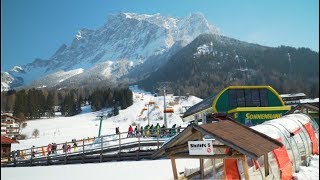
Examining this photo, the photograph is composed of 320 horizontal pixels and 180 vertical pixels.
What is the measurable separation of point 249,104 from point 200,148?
28146mm

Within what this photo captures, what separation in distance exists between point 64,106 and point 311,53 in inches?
4566

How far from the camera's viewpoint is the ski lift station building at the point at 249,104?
120 ft

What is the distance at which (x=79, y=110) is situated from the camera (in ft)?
414

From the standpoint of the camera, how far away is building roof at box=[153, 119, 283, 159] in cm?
1023

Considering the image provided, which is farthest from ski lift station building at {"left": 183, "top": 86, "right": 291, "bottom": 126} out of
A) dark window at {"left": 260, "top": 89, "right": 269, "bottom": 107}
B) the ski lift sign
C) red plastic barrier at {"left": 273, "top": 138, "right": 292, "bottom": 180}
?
the ski lift sign

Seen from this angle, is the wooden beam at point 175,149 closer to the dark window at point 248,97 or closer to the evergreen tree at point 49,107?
the dark window at point 248,97

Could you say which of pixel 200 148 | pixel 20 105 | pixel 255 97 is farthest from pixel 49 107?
pixel 200 148

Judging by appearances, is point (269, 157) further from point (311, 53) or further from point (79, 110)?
point (79, 110)

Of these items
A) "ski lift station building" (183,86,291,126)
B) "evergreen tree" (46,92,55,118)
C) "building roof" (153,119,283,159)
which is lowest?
"building roof" (153,119,283,159)

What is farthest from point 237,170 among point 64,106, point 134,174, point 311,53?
point 64,106

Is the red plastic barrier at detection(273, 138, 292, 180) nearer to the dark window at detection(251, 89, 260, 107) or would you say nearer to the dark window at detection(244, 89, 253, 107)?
the dark window at detection(244, 89, 253, 107)

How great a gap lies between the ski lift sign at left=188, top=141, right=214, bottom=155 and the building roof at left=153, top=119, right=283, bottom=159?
0.28 m

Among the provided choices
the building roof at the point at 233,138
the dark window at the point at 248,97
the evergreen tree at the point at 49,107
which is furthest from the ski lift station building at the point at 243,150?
the evergreen tree at the point at 49,107

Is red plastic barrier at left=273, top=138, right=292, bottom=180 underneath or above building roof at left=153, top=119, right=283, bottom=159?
underneath
